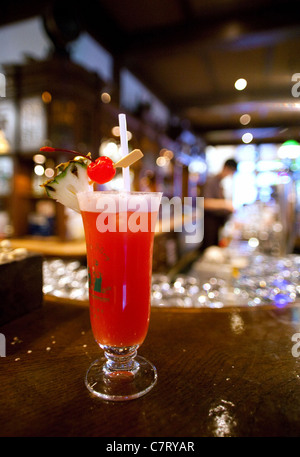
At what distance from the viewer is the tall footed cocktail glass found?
0.70 meters

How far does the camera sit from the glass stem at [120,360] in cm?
72

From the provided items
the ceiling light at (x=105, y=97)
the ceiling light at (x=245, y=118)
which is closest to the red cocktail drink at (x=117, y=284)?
the ceiling light at (x=105, y=97)

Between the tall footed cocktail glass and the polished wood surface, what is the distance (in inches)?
2.8

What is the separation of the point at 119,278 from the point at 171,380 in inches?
9.9

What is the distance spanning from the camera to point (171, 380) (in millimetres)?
694

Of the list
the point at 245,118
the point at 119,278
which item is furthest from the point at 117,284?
the point at 245,118

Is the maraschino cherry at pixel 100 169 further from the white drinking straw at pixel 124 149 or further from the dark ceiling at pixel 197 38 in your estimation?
the dark ceiling at pixel 197 38

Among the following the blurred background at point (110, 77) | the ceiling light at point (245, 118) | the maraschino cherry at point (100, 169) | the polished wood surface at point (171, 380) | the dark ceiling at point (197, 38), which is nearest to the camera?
the polished wood surface at point (171, 380)

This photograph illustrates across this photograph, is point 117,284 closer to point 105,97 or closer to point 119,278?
point 119,278

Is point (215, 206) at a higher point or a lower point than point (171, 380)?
higher

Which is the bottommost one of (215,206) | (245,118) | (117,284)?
(117,284)

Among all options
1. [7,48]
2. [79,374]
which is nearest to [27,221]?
[7,48]

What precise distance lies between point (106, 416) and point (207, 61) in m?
6.29
